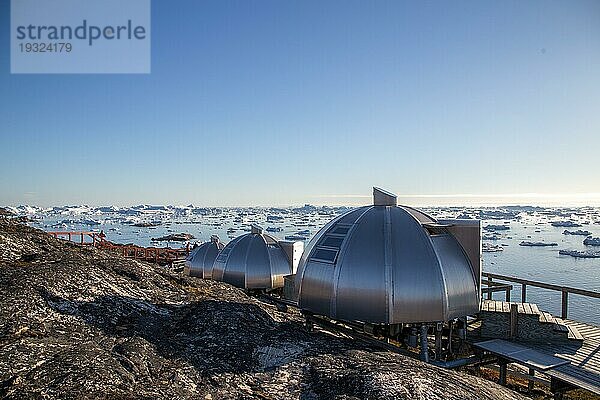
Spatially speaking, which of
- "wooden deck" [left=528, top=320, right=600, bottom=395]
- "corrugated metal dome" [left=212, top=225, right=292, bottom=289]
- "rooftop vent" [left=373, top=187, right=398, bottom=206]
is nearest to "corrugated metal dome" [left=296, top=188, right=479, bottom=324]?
"rooftop vent" [left=373, top=187, right=398, bottom=206]

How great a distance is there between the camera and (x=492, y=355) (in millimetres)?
11102

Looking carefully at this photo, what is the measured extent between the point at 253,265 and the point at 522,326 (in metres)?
13.0

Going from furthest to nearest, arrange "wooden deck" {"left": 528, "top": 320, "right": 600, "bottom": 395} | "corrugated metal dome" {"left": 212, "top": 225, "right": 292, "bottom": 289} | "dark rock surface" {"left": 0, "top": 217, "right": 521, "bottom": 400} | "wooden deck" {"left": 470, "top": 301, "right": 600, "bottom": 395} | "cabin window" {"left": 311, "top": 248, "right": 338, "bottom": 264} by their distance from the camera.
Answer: "corrugated metal dome" {"left": 212, "top": 225, "right": 292, "bottom": 289}
"cabin window" {"left": 311, "top": 248, "right": 338, "bottom": 264}
"wooden deck" {"left": 470, "top": 301, "right": 600, "bottom": 395}
"wooden deck" {"left": 528, "top": 320, "right": 600, "bottom": 395}
"dark rock surface" {"left": 0, "top": 217, "right": 521, "bottom": 400}

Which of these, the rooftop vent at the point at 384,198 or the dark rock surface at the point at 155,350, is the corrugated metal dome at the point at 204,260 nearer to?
the rooftop vent at the point at 384,198

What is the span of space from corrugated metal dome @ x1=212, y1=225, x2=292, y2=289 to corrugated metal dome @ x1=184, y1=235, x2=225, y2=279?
127 inches

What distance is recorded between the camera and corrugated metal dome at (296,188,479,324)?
1004 cm

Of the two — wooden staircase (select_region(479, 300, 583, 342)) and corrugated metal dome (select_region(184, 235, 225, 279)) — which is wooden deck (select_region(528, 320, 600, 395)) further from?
corrugated metal dome (select_region(184, 235, 225, 279))

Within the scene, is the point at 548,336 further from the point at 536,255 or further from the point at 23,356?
the point at 536,255

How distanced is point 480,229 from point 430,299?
3066 millimetres

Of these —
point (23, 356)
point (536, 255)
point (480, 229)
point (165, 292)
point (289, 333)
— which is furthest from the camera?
point (536, 255)

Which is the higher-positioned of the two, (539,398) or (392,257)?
(392,257)

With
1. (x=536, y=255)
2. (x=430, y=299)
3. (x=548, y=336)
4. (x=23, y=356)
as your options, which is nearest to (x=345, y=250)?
(x=430, y=299)

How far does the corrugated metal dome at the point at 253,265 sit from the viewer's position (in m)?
20.9

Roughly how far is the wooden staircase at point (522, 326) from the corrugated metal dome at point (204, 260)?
56.4 ft
